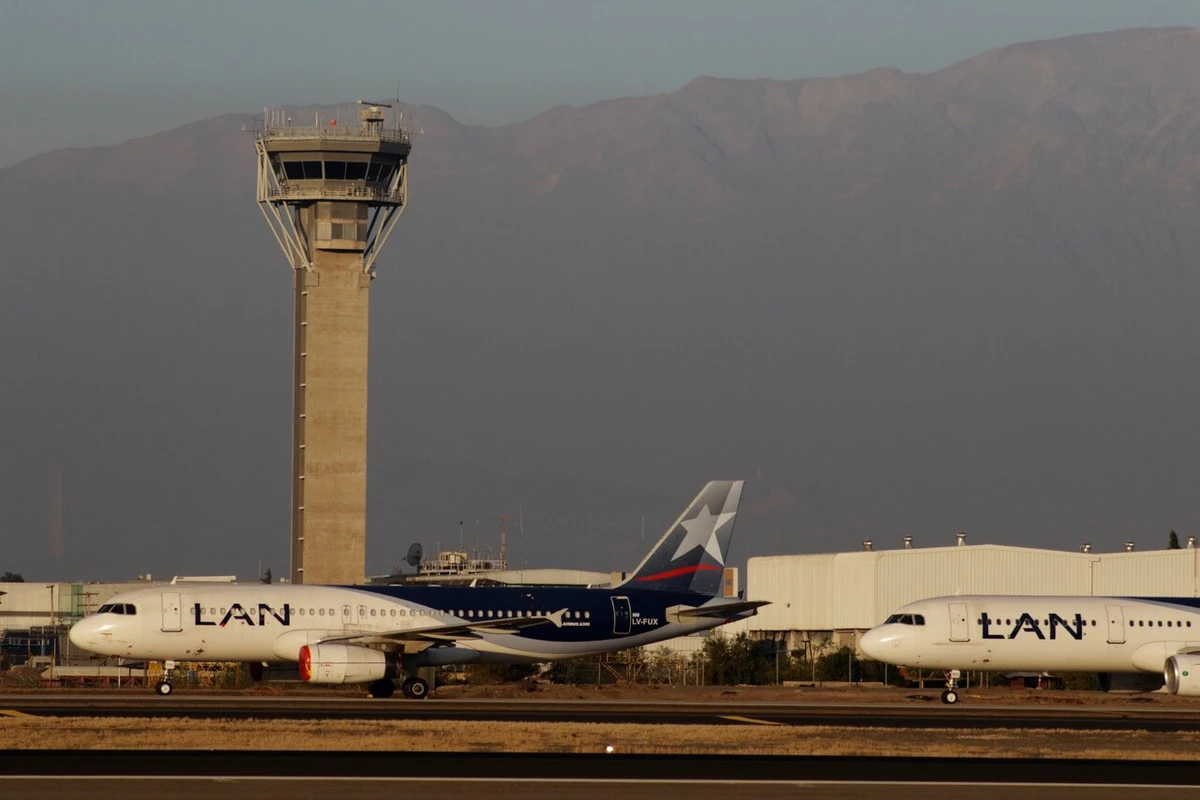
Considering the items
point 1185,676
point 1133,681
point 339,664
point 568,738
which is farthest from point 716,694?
point 568,738

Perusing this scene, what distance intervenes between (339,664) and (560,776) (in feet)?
79.6

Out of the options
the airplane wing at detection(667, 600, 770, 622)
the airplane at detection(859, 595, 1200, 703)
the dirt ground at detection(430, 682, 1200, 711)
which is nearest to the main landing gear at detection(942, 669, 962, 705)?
the airplane at detection(859, 595, 1200, 703)

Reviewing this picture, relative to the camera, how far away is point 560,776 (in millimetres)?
28391

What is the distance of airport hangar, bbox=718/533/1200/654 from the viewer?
3300 inches

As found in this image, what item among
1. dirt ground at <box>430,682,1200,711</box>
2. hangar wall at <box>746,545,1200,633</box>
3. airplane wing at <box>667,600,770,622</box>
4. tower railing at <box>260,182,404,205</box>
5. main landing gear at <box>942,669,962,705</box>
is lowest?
dirt ground at <box>430,682,1200,711</box>

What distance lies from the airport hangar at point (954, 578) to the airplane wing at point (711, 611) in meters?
31.0

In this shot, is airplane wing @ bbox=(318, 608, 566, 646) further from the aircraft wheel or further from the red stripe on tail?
the red stripe on tail

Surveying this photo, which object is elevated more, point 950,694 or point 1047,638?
point 1047,638

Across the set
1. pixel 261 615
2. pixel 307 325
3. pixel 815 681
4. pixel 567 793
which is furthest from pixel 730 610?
pixel 307 325

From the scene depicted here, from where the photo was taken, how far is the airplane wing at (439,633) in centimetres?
5297

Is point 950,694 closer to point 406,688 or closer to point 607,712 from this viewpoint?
point 607,712

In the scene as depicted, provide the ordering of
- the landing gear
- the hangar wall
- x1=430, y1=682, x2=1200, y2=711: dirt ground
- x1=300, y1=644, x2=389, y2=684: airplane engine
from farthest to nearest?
the hangar wall, x1=430, y1=682, x2=1200, y2=711: dirt ground, the landing gear, x1=300, y1=644, x2=389, y2=684: airplane engine

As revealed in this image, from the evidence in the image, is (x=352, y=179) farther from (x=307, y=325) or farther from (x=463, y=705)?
(x=463, y=705)

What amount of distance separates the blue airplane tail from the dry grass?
69.2 feet
